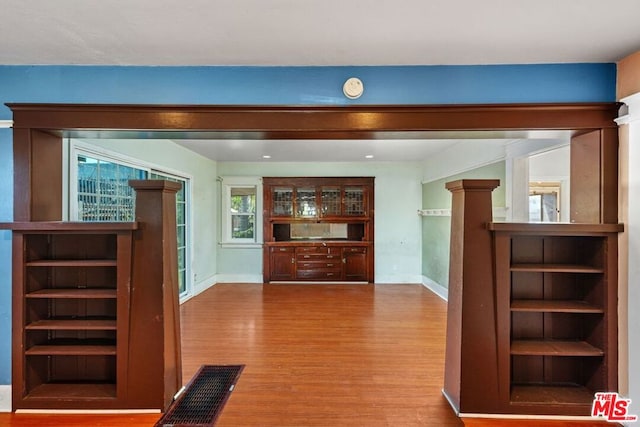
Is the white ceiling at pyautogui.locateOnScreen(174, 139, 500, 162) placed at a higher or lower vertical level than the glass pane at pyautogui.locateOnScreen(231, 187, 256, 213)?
higher

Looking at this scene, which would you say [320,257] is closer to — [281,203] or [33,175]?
[281,203]

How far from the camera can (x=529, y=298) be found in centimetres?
240

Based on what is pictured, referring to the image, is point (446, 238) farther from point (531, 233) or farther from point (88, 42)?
point (88, 42)

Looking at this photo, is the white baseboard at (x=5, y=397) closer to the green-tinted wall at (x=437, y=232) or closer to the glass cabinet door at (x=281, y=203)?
the glass cabinet door at (x=281, y=203)

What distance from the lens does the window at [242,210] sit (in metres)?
6.48

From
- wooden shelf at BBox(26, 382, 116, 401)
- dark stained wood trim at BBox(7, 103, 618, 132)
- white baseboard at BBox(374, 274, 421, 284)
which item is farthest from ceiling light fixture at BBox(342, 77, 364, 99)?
white baseboard at BBox(374, 274, 421, 284)

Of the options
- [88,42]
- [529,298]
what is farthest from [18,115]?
[529,298]

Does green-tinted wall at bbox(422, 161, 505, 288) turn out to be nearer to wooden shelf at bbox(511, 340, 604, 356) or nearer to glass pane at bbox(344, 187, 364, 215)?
glass pane at bbox(344, 187, 364, 215)

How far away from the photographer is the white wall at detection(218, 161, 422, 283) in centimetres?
647

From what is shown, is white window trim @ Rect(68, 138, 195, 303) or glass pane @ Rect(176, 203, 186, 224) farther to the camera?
glass pane @ Rect(176, 203, 186, 224)

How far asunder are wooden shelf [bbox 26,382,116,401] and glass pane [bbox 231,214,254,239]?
426 cm

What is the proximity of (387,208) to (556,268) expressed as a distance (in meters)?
4.35

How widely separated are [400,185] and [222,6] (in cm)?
535

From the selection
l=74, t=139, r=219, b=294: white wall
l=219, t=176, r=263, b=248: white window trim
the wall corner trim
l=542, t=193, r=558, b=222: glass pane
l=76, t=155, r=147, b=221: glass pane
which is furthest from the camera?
l=219, t=176, r=263, b=248: white window trim
